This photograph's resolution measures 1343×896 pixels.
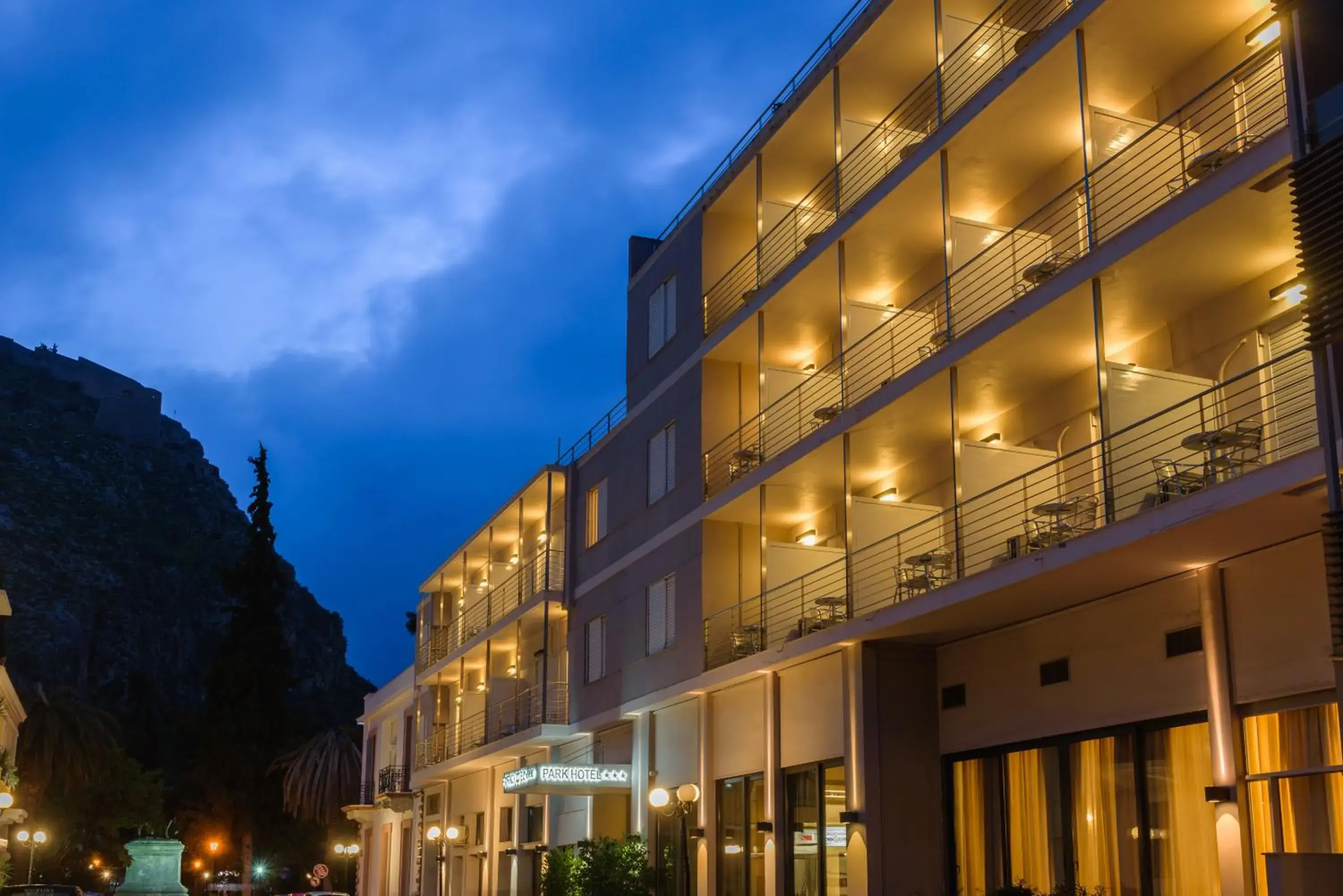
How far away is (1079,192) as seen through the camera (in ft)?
63.0

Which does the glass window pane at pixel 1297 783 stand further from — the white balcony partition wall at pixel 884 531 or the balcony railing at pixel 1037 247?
the white balcony partition wall at pixel 884 531

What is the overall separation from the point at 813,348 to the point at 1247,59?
12.7m

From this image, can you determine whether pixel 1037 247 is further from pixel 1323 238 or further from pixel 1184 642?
pixel 1323 238

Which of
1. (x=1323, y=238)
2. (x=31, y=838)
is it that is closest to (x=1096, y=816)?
(x=1323, y=238)

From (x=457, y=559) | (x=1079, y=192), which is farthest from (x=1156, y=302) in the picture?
(x=457, y=559)

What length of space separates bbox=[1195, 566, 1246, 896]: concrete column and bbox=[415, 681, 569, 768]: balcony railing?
781 inches

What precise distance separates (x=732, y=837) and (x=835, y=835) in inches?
143

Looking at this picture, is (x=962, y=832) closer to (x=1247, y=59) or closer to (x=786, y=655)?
(x=786, y=655)

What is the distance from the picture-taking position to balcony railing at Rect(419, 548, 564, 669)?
3494 centimetres

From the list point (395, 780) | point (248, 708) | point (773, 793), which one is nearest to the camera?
point (773, 793)

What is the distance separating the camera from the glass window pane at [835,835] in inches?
835

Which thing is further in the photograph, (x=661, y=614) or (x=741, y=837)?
(x=661, y=614)

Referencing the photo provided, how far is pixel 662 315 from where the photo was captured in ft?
99.9

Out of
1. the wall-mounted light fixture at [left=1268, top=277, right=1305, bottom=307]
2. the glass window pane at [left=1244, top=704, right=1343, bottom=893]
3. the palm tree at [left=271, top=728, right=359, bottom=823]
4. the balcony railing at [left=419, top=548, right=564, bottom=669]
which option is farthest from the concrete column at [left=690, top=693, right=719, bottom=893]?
the palm tree at [left=271, top=728, right=359, bottom=823]
